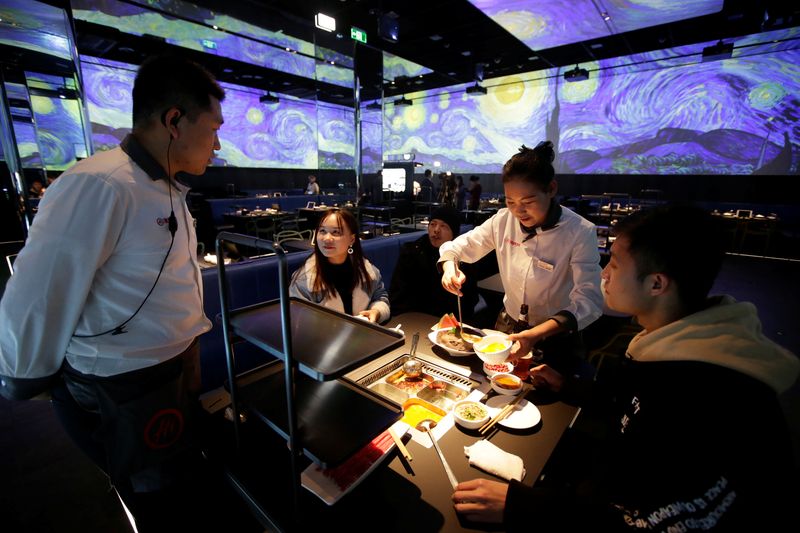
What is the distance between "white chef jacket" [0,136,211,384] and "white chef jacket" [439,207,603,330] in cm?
158

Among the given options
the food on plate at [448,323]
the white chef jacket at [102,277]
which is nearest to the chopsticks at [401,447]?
the white chef jacket at [102,277]

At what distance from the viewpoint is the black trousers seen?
107cm

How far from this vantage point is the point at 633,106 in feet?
34.9

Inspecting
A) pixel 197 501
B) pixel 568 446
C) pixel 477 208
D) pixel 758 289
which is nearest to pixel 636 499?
pixel 568 446

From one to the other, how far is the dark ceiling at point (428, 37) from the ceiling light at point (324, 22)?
44cm

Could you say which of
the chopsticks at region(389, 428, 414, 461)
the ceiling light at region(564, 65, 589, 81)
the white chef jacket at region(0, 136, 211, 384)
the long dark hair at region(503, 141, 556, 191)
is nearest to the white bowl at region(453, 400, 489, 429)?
the chopsticks at region(389, 428, 414, 461)

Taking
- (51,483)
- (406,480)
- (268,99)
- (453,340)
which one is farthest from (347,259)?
(268,99)

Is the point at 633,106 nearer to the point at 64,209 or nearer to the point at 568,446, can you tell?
the point at 568,446

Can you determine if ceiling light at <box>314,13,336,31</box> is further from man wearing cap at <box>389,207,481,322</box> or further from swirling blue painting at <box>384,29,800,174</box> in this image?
swirling blue painting at <box>384,29,800,174</box>

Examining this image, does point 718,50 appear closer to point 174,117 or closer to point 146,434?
point 174,117

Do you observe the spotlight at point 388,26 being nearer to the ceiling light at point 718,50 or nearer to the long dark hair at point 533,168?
the long dark hair at point 533,168

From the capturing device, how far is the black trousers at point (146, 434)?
1074mm

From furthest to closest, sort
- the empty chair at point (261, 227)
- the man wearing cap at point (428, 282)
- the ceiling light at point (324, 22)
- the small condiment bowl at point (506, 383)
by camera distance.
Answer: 1. the empty chair at point (261, 227)
2. the ceiling light at point (324, 22)
3. the man wearing cap at point (428, 282)
4. the small condiment bowl at point (506, 383)

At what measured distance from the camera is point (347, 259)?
258cm
